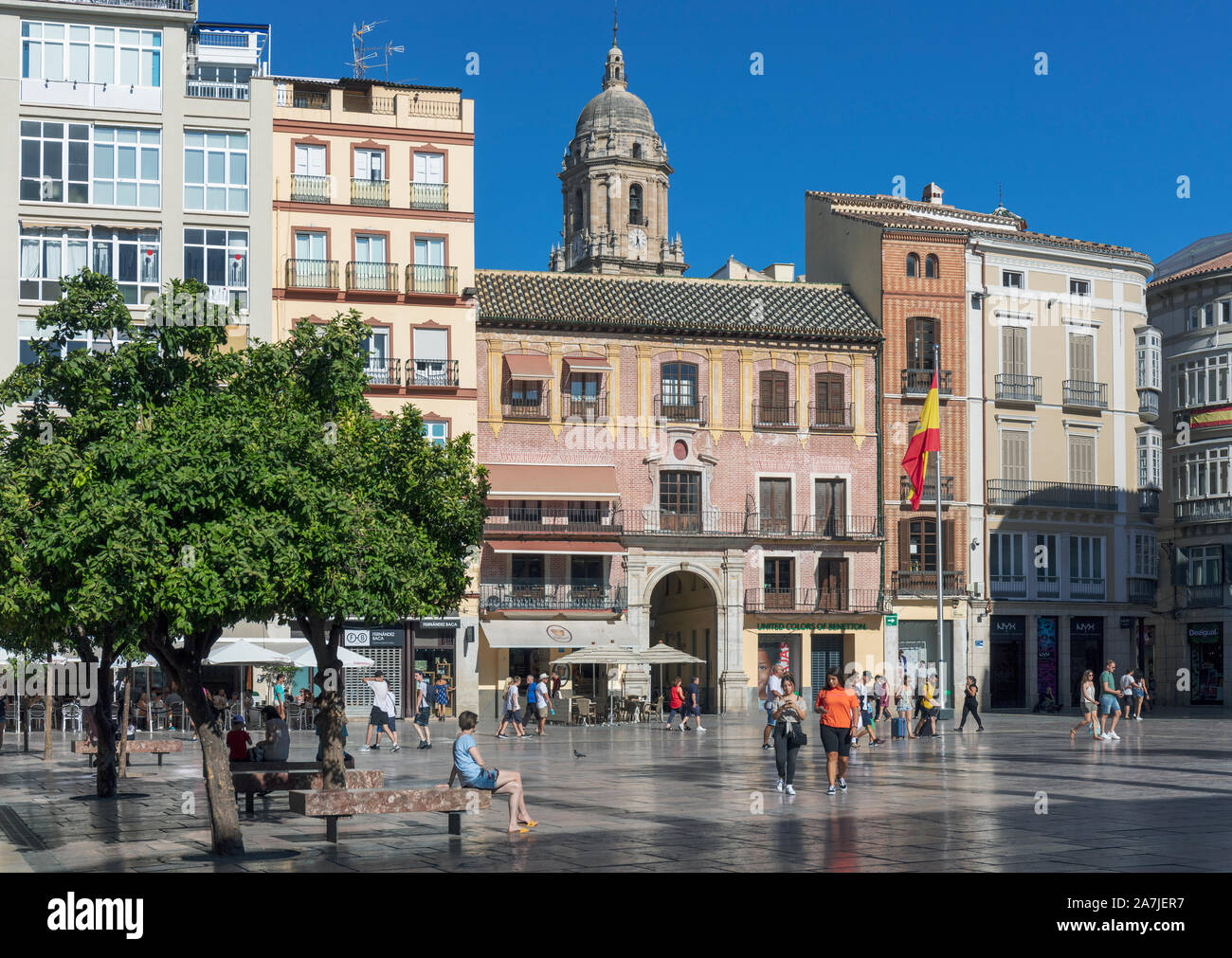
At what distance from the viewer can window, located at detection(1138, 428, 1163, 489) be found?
63594 millimetres

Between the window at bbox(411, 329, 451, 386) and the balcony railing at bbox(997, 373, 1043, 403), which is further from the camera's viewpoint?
the balcony railing at bbox(997, 373, 1043, 403)

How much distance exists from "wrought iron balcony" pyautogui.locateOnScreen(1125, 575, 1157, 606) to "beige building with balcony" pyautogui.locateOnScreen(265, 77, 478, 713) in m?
25.6

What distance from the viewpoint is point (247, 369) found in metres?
19.3

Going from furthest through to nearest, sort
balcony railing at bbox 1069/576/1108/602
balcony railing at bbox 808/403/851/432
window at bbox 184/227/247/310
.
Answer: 1. balcony railing at bbox 1069/576/1108/602
2. balcony railing at bbox 808/403/851/432
3. window at bbox 184/227/247/310

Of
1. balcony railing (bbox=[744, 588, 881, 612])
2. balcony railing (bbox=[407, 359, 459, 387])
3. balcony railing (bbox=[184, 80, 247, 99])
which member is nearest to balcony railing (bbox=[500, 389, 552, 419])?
balcony railing (bbox=[407, 359, 459, 387])

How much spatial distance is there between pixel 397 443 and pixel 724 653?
32.0 m

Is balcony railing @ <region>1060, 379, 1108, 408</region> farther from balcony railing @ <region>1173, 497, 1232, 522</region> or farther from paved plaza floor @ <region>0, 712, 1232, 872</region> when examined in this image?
paved plaza floor @ <region>0, 712, 1232, 872</region>

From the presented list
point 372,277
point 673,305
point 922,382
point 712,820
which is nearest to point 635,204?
point 673,305

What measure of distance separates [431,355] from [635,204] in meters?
52.5

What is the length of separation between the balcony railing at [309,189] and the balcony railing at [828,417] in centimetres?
1855

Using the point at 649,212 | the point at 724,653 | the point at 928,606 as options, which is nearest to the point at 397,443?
the point at 724,653

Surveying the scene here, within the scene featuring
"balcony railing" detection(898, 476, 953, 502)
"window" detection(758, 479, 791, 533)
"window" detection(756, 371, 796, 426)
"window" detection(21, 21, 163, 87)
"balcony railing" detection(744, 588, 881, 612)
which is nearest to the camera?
"window" detection(21, 21, 163, 87)

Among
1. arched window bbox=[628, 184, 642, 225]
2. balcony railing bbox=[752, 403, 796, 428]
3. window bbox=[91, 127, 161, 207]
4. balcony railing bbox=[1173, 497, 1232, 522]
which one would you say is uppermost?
arched window bbox=[628, 184, 642, 225]

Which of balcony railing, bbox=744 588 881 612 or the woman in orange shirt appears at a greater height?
balcony railing, bbox=744 588 881 612
